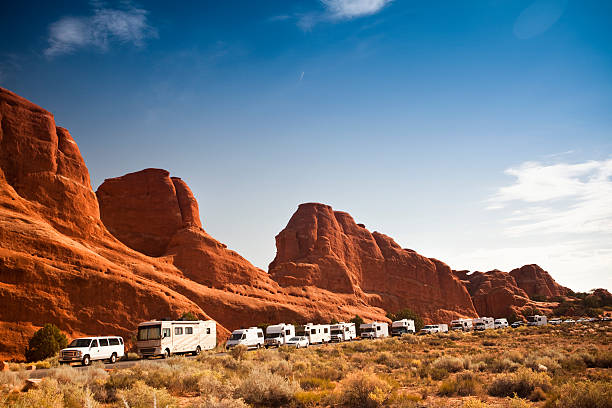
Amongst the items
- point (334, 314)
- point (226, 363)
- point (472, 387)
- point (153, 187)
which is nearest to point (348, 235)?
point (334, 314)

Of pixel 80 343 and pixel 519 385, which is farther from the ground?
pixel 80 343

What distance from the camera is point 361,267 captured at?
3590 inches

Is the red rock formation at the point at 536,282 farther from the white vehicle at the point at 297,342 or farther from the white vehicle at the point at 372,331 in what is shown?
the white vehicle at the point at 297,342

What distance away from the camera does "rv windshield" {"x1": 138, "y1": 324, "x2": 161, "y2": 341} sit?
89.6 feet

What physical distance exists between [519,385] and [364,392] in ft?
17.5

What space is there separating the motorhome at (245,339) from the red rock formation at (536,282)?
11932 cm

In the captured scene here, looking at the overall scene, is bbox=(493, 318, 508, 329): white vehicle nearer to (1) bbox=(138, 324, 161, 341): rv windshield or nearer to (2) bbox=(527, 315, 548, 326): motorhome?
(2) bbox=(527, 315, 548, 326): motorhome

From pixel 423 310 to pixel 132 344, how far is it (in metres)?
68.4

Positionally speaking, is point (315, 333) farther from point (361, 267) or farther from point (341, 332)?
point (361, 267)

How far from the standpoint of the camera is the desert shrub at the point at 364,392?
1062 cm

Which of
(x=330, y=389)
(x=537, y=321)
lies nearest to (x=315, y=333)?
(x=330, y=389)

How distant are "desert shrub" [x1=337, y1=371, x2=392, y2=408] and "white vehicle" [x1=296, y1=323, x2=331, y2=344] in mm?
31865

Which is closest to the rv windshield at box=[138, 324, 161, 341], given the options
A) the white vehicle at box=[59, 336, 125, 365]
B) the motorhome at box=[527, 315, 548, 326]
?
the white vehicle at box=[59, 336, 125, 365]

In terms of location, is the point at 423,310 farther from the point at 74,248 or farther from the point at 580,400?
the point at 580,400
